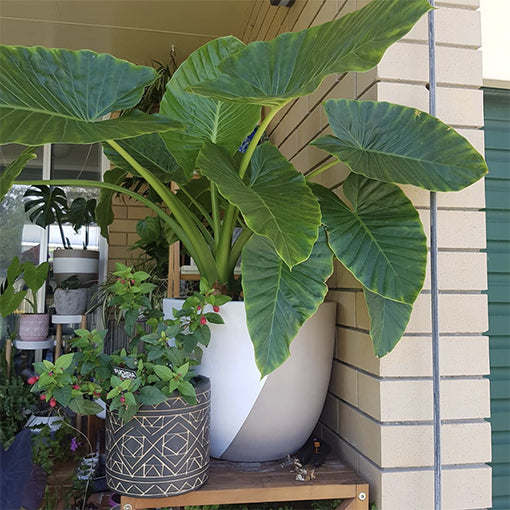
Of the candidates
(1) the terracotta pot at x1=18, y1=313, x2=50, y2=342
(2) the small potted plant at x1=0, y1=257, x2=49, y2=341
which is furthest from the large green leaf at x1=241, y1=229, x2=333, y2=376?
(1) the terracotta pot at x1=18, y1=313, x2=50, y2=342

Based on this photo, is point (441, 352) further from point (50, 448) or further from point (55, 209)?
point (55, 209)

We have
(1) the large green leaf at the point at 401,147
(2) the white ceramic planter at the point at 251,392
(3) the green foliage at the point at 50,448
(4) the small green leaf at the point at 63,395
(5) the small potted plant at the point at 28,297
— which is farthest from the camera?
(5) the small potted plant at the point at 28,297

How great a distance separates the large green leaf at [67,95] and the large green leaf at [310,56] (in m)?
0.16

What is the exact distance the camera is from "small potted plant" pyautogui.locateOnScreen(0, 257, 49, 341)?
232 cm

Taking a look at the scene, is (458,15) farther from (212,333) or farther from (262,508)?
(262,508)

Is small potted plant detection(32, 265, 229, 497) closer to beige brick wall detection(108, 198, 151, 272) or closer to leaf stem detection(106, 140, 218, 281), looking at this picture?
leaf stem detection(106, 140, 218, 281)

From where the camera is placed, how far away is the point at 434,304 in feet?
3.80

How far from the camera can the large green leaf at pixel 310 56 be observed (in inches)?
33.7

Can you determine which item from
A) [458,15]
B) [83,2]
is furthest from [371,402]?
[83,2]

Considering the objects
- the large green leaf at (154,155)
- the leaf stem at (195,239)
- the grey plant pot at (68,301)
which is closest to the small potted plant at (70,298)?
the grey plant pot at (68,301)

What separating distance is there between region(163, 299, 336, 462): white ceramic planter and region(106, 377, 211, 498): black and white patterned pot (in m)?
0.19

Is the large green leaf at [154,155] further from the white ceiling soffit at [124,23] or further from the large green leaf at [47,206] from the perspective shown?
the large green leaf at [47,206]

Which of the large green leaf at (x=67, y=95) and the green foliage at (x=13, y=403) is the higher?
the large green leaf at (x=67, y=95)

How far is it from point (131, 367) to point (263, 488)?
41 centimetres
